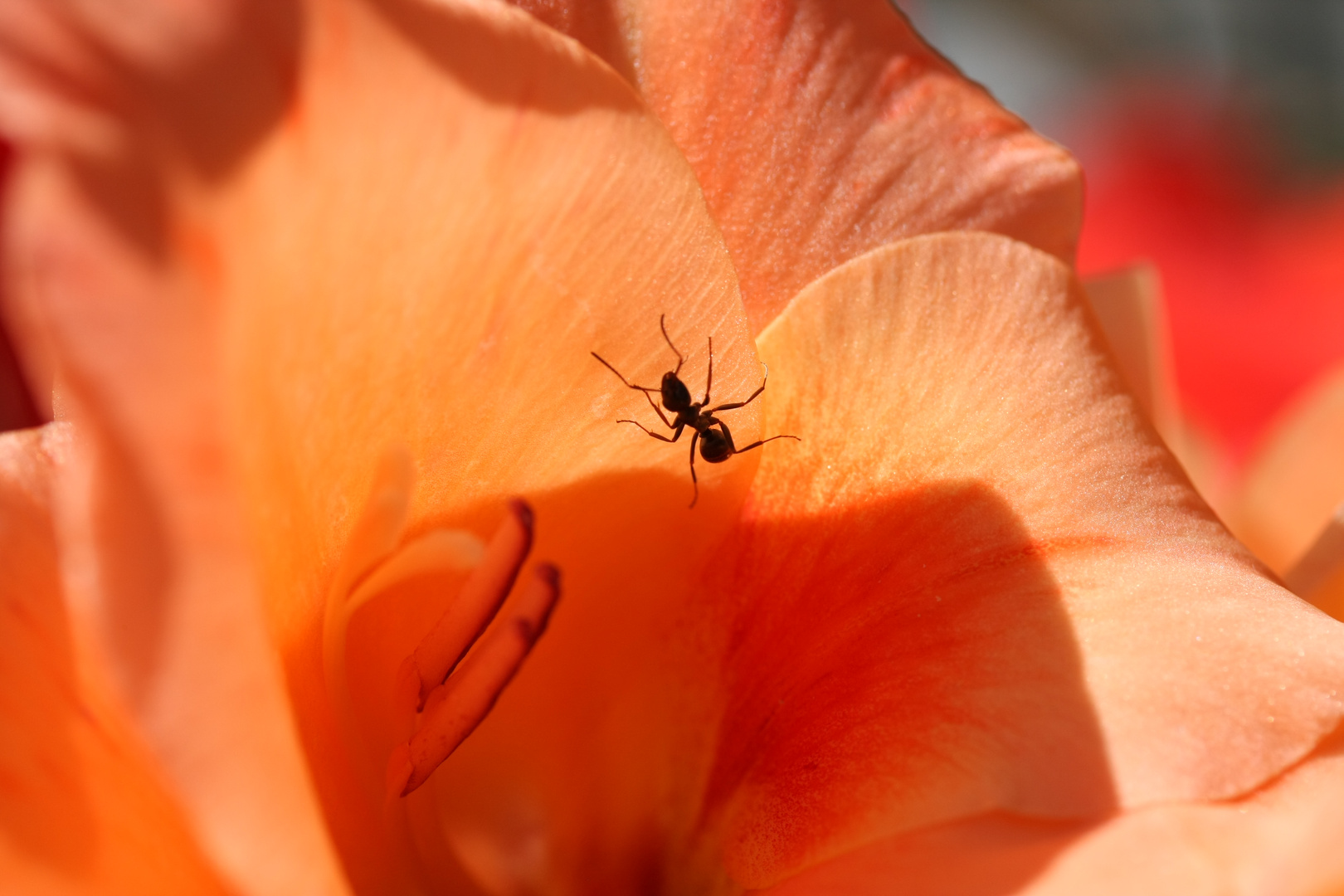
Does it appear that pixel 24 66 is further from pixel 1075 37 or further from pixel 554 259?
pixel 1075 37

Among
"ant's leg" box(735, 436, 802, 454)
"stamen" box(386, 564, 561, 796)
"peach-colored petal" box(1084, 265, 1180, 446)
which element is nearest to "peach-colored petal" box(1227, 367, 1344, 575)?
"peach-colored petal" box(1084, 265, 1180, 446)

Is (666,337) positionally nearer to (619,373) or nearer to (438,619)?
(619,373)

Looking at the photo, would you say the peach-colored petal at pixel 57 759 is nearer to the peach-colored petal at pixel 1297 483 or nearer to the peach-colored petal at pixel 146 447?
the peach-colored petal at pixel 146 447

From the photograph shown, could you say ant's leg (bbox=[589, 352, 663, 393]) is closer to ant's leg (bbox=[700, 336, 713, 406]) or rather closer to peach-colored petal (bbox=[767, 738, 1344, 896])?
ant's leg (bbox=[700, 336, 713, 406])

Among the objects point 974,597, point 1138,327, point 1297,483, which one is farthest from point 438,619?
point 1297,483

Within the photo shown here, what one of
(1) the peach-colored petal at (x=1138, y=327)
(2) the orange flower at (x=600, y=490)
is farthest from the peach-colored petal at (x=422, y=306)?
(1) the peach-colored petal at (x=1138, y=327)

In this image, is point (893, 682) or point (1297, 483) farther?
point (1297, 483)
